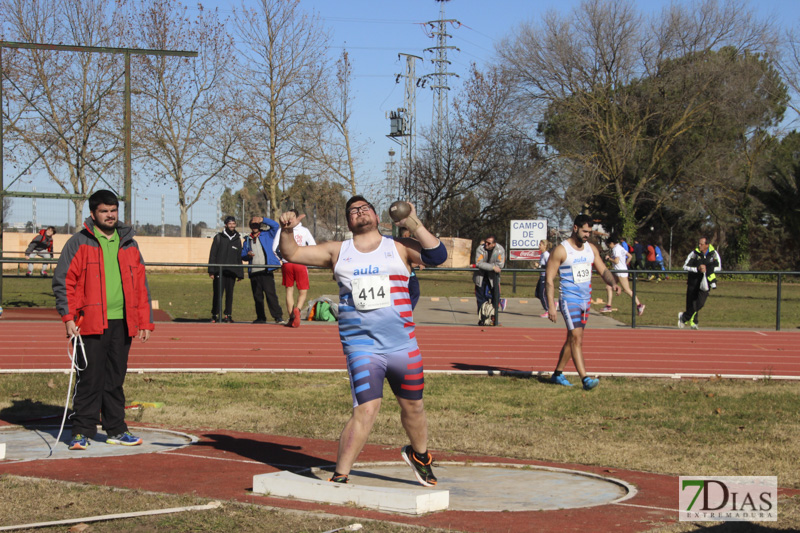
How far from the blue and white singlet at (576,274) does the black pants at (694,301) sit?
8.27m

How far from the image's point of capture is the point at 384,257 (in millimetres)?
5539

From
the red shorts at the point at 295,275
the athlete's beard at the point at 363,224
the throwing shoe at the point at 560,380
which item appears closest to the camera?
the athlete's beard at the point at 363,224

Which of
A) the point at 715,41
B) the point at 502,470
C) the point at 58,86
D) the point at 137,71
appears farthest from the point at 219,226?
the point at 502,470

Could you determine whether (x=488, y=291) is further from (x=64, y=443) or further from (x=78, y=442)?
(x=78, y=442)

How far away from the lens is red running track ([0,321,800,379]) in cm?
1240

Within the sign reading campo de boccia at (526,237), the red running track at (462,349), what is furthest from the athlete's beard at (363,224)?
the sign reading campo de boccia at (526,237)

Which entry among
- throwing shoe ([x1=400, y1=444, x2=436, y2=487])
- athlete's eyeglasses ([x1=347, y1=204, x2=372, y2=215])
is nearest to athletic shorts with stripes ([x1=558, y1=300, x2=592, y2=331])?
throwing shoe ([x1=400, y1=444, x2=436, y2=487])

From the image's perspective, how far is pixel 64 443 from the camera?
287 inches

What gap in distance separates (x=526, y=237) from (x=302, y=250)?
25562 millimetres

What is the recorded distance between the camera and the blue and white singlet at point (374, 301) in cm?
541

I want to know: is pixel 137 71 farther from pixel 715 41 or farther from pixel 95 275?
pixel 95 275

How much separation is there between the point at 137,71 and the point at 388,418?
40.1m

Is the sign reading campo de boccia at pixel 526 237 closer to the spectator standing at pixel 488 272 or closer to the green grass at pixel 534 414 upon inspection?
the spectator standing at pixel 488 272

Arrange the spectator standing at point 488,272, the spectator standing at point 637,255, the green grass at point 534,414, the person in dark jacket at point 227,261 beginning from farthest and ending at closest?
the spectator standing at point 637,255 → the spectator standing at point 488,272 → the person in dark jacket at point 227,261 → the green grass at point 534,414
